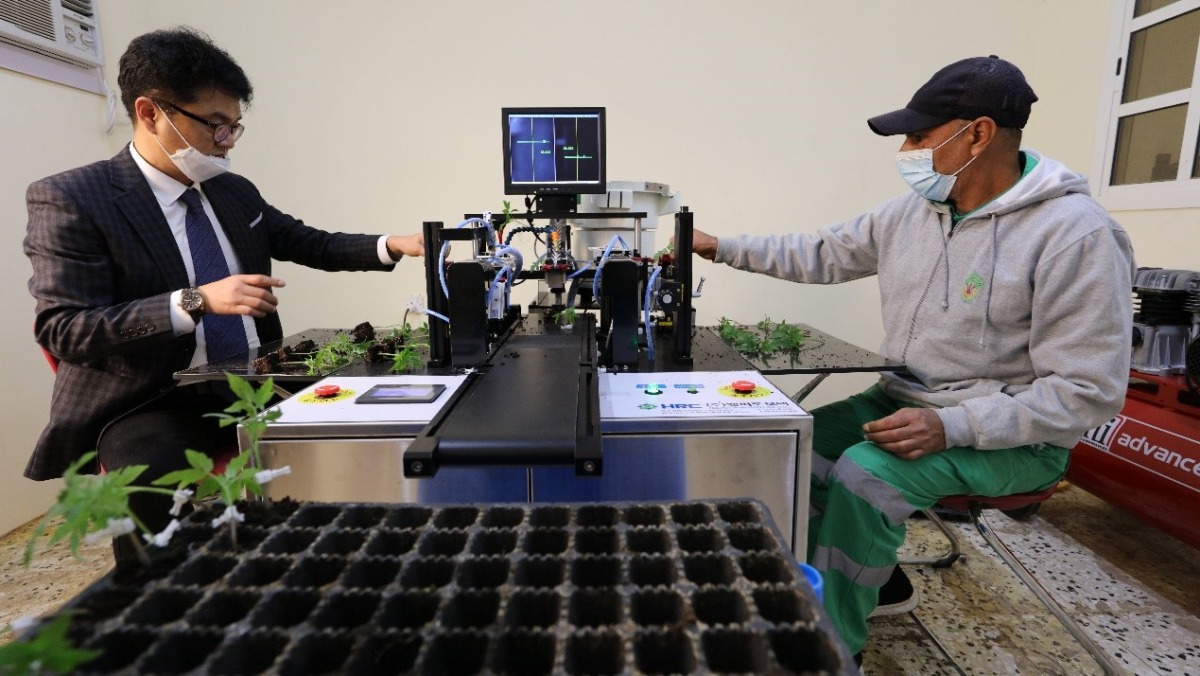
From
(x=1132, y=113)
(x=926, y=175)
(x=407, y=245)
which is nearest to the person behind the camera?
(x=926, y=175)

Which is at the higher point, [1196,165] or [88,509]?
[1196,165]

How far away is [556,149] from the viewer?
5.60 ft

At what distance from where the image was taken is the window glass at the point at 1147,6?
2.52 m

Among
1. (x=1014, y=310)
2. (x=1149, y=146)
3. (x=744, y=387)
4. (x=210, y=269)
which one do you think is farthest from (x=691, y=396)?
(x=1149, y=146)

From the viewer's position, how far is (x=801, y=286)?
321 centimetres

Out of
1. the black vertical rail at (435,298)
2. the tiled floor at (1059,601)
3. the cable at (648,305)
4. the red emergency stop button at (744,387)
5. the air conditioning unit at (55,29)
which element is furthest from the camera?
the air conditioning unit at (55,29)

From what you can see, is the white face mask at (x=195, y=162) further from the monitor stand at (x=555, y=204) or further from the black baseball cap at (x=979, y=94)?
the black baseball cap at (x=979, y=94)

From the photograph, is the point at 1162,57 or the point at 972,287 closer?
the point at 972,287

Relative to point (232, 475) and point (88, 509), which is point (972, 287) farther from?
point (88, 509)

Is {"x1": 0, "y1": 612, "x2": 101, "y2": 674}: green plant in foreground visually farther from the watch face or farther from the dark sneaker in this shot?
the dark sneaker

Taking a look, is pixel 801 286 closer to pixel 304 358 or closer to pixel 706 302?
pixel 706 302

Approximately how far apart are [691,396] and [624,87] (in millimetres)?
2198

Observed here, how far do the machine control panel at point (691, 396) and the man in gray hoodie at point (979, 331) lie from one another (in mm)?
365

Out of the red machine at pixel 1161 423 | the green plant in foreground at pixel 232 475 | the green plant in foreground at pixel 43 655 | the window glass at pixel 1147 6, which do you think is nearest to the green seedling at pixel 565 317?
the green plant in foreground at pixel 232 475
